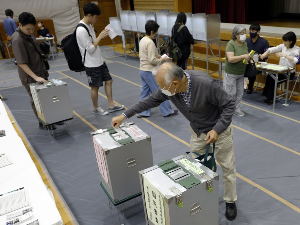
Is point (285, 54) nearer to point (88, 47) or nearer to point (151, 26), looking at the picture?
point (151, 26)

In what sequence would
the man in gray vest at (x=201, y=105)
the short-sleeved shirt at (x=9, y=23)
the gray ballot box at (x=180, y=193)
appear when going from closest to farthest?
1. the gray ballot box at (x=180, y=193)
2. the man in gray vest at (x=201, y=105)
3. the short-sleeved shirt at (x=9, y=23)

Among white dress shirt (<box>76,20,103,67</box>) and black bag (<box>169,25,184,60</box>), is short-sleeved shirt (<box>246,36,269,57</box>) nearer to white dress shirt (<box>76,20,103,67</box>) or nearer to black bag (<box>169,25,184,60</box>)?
black bag (<box>169,25,184,60</box>)

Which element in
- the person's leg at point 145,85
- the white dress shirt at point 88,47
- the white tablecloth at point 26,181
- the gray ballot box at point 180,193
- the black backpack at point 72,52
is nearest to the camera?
the white tablecloth at point 26,181

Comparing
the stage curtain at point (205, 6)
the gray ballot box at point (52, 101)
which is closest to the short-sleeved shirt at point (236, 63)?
the gray ballot box at point (52, 101)

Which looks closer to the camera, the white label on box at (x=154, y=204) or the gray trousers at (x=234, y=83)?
the white label on box at (x=154, y=204)

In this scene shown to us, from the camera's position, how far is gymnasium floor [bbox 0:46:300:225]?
295cm

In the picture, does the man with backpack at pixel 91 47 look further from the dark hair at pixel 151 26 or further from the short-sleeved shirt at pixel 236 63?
the short-sleeved shirt at pixel 236 63

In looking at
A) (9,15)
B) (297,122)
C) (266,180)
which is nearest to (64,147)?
(266,180)

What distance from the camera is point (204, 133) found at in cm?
255

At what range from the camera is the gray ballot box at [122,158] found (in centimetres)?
254

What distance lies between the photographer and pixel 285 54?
5215mm

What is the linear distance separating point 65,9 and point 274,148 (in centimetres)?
1236

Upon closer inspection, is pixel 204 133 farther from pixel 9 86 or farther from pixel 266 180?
pixel 9 86

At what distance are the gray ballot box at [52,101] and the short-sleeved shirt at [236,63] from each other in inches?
109
